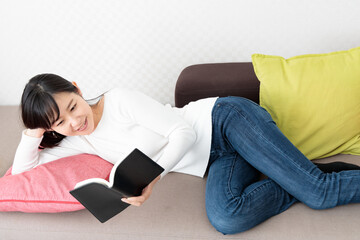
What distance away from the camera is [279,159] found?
4.39ft

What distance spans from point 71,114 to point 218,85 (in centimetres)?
69

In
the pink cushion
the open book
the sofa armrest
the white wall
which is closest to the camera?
the open book

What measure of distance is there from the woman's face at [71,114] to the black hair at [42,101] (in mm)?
18

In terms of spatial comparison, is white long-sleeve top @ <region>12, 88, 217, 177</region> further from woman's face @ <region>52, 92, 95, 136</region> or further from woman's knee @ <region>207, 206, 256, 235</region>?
woman's knee @ <region>207, 206, 256, 235</region>

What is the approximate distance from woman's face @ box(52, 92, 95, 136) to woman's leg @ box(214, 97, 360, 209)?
1.58 feet

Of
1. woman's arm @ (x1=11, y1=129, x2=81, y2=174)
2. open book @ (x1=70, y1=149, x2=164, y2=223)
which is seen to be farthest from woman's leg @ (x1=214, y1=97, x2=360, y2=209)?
woman's arm @ (x1=11, y1=129, x2=81, y2=174)

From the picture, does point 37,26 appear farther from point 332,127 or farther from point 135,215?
point 332,127

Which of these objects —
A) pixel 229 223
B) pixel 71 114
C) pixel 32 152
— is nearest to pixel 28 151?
pixel 32 152

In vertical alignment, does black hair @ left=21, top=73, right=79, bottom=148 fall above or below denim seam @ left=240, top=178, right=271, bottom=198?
above

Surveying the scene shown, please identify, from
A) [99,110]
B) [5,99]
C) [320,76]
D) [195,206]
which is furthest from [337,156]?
[5,99]

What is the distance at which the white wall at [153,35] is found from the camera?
195 centimetres

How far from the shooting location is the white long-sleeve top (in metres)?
1.40

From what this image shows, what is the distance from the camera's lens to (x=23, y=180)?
142 cm

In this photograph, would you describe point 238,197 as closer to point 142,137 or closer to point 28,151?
point 142,137
